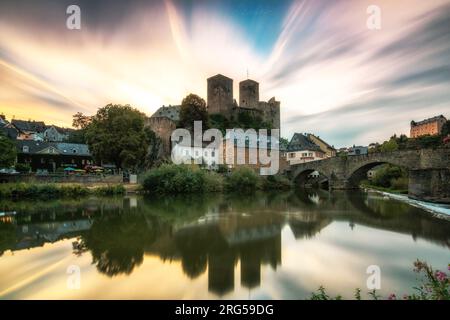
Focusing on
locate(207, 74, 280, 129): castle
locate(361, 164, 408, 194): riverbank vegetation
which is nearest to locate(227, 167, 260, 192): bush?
locate(361, 164, 408, 194): riverbank vegetation

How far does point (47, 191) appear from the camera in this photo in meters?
26.8

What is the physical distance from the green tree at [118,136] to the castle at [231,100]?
25.2 metres

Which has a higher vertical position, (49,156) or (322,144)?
(322,144)

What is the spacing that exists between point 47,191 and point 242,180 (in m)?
20.0

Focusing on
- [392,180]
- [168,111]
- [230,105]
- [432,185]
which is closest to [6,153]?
[168,111]

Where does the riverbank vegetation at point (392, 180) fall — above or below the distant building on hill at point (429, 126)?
below

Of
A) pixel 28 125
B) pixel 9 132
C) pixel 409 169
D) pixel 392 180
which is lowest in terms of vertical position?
pixel 392 180

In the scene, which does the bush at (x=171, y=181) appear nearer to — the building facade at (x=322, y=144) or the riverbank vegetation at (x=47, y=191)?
the riverbank vegetation at (x=47, y=191)

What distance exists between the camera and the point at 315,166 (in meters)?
39.1

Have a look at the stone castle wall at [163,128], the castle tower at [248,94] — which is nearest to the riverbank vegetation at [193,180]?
the stone castle wall at [163,128]

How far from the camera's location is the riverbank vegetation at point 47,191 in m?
26.0

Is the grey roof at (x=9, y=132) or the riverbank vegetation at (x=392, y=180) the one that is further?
the grey roof at (x=9, y=132)

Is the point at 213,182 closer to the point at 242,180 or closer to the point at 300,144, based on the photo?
the point at 242,180

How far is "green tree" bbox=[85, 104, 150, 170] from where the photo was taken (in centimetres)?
3141
